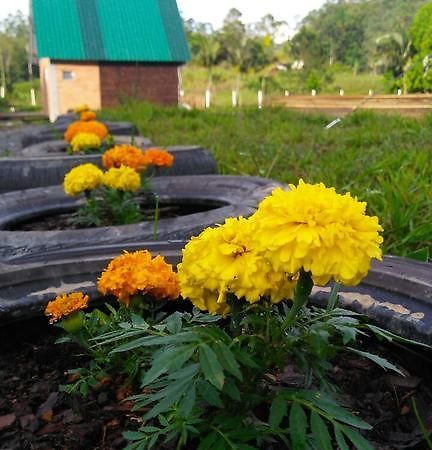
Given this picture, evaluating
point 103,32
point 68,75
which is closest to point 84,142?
point 103,32

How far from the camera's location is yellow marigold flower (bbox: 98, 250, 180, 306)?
3.10 ft

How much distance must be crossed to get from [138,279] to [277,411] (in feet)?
1.23

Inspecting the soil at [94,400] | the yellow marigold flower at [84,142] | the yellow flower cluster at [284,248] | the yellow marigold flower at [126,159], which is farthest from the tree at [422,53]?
the yellow flower cluster at [284,248]

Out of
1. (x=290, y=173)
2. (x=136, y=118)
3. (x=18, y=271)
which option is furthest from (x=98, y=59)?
(x=18, y=271)

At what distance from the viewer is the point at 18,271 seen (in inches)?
48.3

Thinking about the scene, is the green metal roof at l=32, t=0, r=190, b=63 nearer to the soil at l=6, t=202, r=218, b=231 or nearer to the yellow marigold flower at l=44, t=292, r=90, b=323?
the soil at l=6, t=202, r=218, b=231

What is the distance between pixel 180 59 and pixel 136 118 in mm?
7496

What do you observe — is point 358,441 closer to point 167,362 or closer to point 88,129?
point 167,362

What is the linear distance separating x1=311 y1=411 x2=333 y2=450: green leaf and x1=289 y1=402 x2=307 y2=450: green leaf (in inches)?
0.5

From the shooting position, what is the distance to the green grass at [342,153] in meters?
2.32

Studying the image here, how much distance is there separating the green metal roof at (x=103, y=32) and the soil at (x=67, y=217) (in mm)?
12690

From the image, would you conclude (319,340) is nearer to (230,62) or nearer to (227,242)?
(227,242)

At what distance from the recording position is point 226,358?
629 millimetres

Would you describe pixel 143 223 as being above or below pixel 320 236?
below
